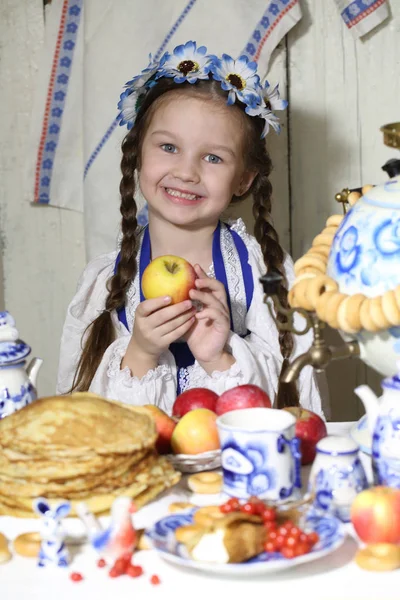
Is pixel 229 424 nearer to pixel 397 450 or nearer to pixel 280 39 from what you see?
pixel 397 450

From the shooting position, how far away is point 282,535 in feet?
2.77

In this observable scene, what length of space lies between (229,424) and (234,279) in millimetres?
933

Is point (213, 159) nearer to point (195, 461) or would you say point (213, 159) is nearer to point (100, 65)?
point (100, 65)

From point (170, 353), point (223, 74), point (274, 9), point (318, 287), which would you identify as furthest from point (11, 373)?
point (274, 9)

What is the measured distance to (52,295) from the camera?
2.36 m

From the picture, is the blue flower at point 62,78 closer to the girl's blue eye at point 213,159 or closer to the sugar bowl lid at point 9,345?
the girl's blue eye at point 213,159

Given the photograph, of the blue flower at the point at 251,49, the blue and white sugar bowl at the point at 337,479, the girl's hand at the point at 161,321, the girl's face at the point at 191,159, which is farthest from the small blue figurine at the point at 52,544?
the blue flower at the point at 251,49

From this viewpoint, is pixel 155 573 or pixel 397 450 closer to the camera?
pixel 155 573

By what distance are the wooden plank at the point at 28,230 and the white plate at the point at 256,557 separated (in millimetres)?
1490

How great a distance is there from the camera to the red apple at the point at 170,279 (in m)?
1.65

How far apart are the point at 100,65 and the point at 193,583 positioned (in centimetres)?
151

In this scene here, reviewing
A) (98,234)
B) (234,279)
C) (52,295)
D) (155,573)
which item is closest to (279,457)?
(155,573)

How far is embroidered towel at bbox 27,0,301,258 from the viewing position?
203 centimetres

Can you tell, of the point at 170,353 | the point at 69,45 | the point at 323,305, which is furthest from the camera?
the point at 69,45
